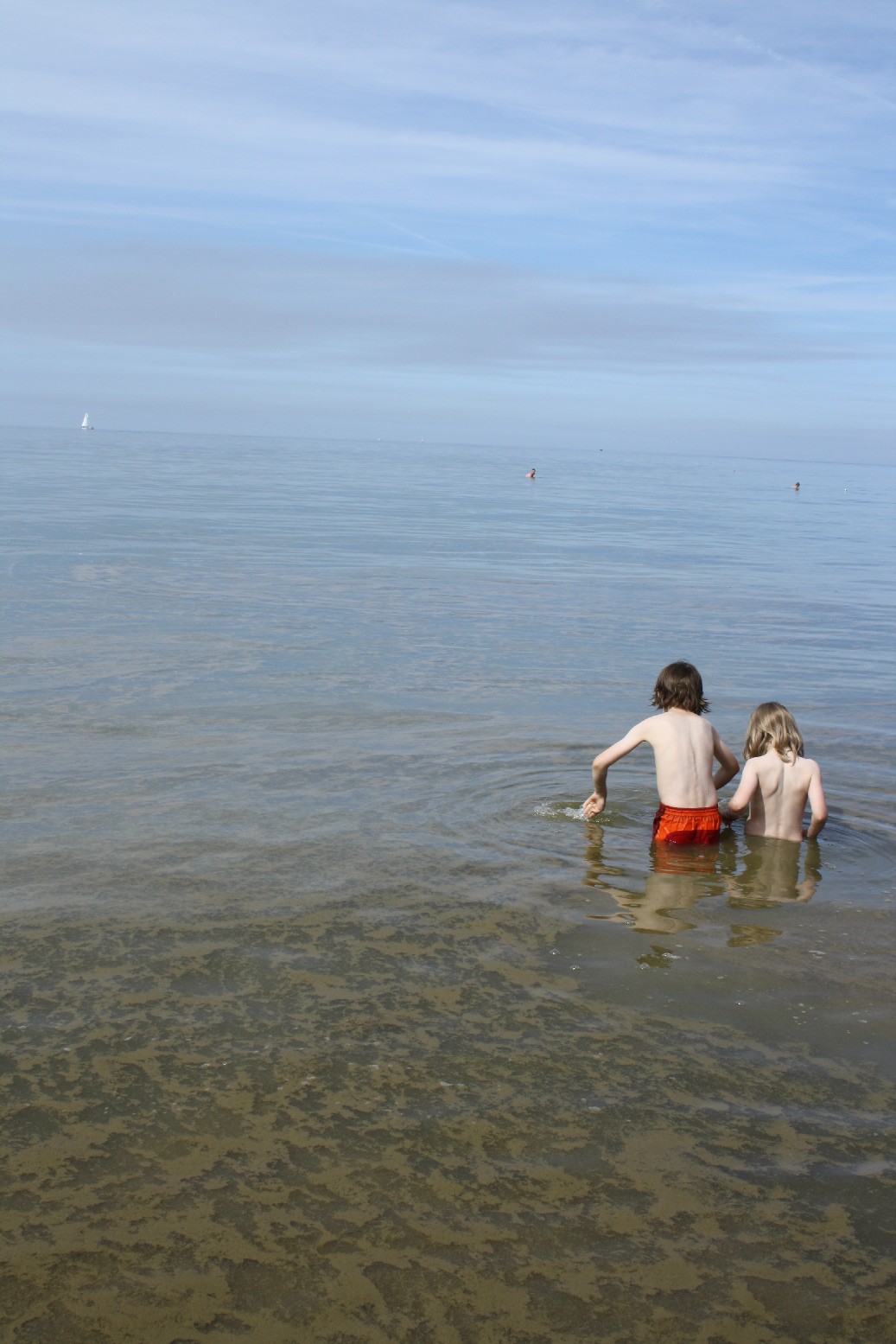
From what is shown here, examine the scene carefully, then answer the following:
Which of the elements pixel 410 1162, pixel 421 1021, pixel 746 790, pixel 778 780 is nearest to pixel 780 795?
pixel 778 780

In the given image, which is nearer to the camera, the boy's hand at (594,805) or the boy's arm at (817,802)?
the boy's arm at (817,802)

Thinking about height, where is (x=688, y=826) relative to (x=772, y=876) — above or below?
above

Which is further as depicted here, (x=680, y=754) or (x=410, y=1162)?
(x=680, y=754)

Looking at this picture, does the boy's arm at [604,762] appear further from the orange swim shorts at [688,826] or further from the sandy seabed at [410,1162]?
the sandy seabed at [410,1162]

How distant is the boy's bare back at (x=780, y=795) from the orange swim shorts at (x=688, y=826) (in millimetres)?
245

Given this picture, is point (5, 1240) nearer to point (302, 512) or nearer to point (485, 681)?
point (485, 681)

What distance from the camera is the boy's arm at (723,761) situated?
8.36 metres

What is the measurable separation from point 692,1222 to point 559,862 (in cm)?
390

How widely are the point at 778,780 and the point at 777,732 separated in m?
0.38

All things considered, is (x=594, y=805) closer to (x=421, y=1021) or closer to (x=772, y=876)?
(x=772, y=876)

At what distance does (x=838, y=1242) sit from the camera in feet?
12.5

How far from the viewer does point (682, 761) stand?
8195 mm

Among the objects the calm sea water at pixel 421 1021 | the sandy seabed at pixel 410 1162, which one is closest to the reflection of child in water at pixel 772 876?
the calm sea water at pixel 421 1021

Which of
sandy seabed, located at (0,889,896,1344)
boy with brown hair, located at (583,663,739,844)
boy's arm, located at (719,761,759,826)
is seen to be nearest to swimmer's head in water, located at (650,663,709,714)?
boy with brown hair, located at (583,663,739,844)
